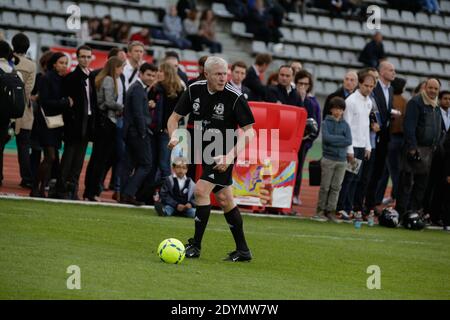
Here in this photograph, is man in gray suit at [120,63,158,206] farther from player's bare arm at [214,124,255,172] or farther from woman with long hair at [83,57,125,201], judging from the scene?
player's bare arm at [214,124,255,172]

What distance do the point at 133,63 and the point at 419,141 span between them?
4.66 meters

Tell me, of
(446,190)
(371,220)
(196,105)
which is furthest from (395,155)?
(196,105)

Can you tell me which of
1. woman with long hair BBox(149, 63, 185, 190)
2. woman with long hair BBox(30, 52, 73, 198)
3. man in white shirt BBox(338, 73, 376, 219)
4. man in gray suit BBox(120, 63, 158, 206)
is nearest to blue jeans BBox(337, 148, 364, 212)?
man in white shirt BBox(338, 73, 376, 219)

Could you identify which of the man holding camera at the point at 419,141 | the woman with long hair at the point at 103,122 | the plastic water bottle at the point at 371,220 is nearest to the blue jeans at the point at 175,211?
the woman with long hair at the point at 103,122

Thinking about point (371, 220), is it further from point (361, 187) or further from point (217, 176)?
point (217, 176)

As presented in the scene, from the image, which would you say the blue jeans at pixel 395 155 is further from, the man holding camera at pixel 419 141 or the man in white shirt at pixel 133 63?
the man in white shirt at pixel 133 63

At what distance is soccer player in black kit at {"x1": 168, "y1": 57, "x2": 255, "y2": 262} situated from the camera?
10.5m

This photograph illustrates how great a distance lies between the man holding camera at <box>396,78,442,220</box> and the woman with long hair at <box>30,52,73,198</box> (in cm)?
524

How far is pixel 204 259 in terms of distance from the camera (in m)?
10.6

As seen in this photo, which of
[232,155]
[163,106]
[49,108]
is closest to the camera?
[232,155]

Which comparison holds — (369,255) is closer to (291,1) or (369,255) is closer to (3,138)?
(3,138)

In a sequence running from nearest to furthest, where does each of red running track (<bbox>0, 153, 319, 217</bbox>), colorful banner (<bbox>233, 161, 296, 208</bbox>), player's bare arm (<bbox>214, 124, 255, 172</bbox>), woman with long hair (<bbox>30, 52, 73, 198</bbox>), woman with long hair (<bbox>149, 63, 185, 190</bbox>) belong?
player's bare arm (<bbox>214, 124, 255, 172</bbox>) < woman with long hair (<bbox>30, 52, 73, 198</bbox>) < woman with long hair (<bbox>149, 63, 185, 190</bbox>) < colorful banner (<bbox>233, 161, 296, 208</bbox>) < red running track (<bbox>0, 153, 319, 217</bbox>)

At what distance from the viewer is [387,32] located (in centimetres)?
3347
